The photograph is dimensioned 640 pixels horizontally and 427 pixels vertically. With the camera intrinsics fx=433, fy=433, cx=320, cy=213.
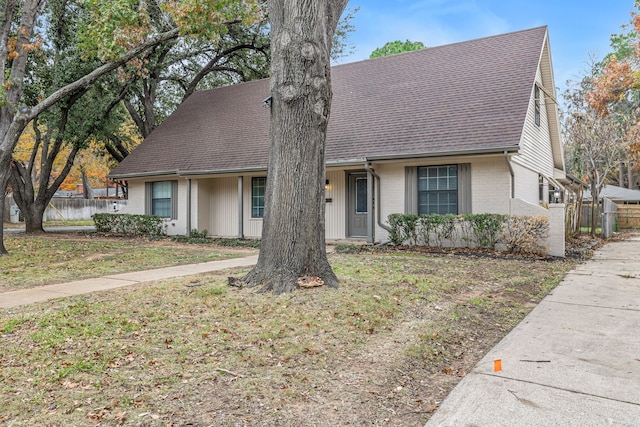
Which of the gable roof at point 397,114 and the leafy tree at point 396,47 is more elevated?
the leafy tree at point 396,47

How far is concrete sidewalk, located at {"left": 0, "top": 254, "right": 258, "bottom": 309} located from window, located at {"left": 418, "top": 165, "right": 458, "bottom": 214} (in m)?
5.33

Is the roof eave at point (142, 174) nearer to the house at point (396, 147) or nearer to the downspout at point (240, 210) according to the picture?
the house at point (396, 147)

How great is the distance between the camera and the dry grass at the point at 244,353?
2643 millimetres

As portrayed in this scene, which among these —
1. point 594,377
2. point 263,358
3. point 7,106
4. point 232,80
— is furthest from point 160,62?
point 594,377

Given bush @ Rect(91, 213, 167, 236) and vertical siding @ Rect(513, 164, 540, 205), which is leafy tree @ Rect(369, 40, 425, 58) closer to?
vertical siding @ Rect(513, 164, 540, 205)

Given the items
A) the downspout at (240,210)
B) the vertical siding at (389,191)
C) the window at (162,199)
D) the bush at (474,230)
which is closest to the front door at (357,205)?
the vertical siding at (389,191)

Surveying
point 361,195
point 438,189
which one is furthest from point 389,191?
point 438,189

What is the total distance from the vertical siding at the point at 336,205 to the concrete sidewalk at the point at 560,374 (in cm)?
827

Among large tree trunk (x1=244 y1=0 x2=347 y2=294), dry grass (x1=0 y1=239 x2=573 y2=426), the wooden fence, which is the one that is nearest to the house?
dry grass (x1=0 y1=239 x2=573 y2=426)

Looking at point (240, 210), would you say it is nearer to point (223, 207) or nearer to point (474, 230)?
point (223, 207)

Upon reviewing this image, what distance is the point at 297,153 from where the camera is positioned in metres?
5.23

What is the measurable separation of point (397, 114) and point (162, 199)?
9.47 meters

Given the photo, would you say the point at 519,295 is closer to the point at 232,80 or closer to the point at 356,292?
the point at 356,292

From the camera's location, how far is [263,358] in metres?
3.39
